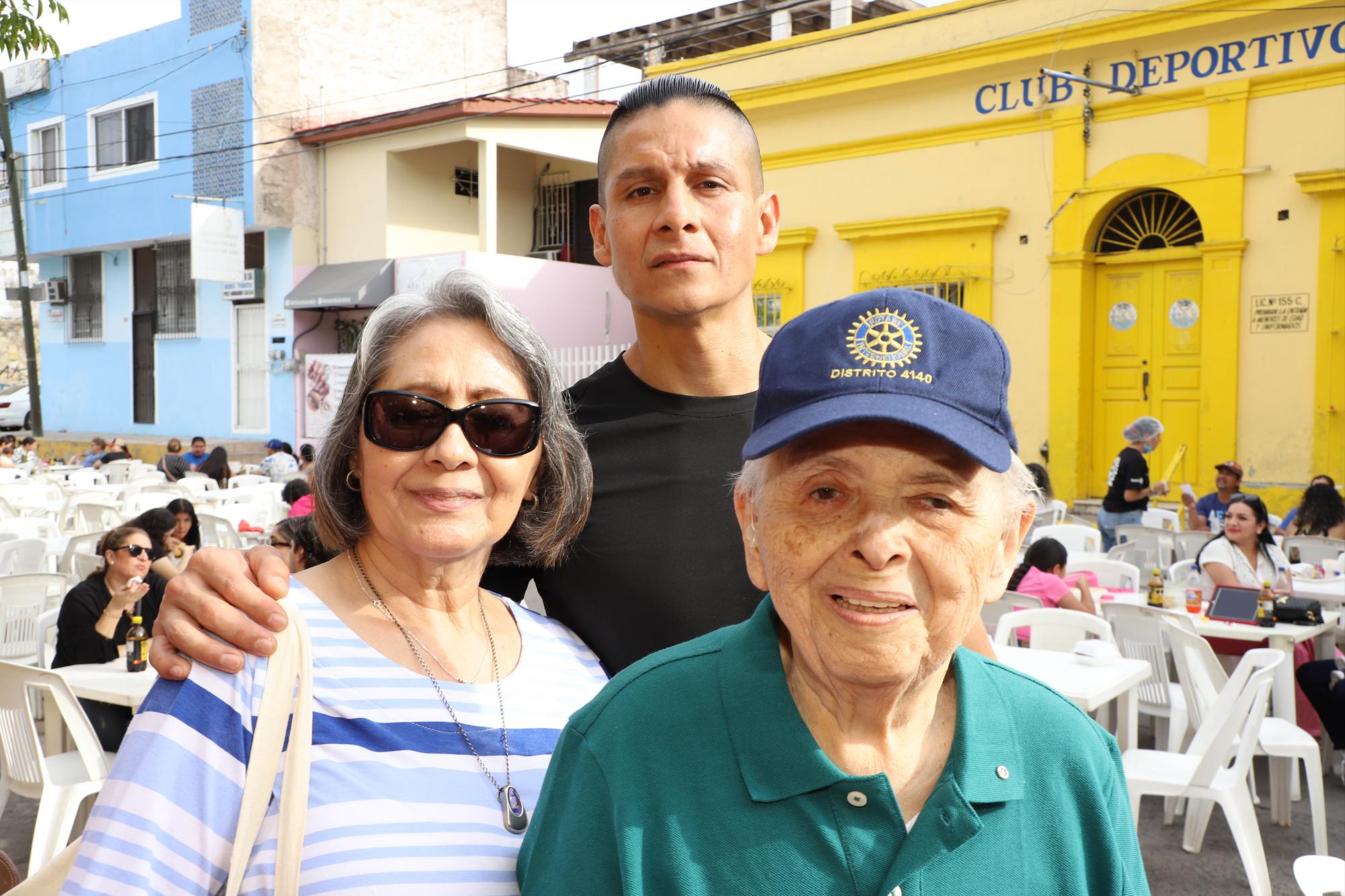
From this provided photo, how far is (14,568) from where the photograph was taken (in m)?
8.39

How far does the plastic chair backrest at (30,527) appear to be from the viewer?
9.23 meters

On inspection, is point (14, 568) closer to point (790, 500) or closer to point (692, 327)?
point (692, 327)

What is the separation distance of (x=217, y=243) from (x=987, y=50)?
11.8 m

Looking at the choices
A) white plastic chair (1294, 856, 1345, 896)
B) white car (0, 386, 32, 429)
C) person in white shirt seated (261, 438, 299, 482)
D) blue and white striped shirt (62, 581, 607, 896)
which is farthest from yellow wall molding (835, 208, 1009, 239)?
white car (0, 386, 32, 429)

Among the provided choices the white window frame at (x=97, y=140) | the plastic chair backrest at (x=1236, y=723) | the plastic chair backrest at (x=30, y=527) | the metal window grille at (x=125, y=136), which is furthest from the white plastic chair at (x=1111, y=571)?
the metal window grille at (x=125, y=136)

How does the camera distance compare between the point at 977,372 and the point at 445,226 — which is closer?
the point at 977,372

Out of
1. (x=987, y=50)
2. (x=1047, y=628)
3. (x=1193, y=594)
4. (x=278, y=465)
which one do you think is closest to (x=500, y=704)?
(x=1047, y=628)

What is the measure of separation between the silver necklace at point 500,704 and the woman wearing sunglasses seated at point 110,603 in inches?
171

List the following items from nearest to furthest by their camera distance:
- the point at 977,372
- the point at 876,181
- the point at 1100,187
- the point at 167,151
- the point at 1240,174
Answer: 1. the point at 977,372
2. the point at 1240,174
3. the point at 1100,187
4. the point at 876,181
5. the point at 167,151

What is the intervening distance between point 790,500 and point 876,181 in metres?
14.3

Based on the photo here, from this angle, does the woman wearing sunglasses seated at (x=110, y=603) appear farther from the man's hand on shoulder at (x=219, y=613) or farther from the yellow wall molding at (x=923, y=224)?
the yellow wall molding at (x=923, y=224)

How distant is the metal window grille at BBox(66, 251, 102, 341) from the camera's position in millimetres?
22219

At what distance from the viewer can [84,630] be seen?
553 cm

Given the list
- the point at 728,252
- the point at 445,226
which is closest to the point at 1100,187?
the point at 445,226
